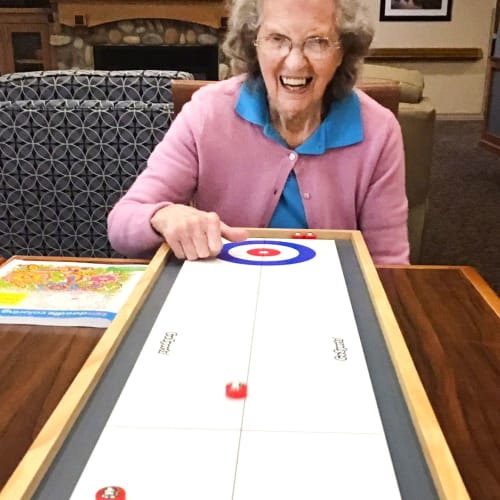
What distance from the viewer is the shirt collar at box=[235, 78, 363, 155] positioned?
4.20 ft

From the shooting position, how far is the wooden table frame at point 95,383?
496 mm

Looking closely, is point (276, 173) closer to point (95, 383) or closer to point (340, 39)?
point (340, 39)

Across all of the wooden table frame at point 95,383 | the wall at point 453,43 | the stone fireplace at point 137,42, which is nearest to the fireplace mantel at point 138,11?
the stone fireplace at point 137,42

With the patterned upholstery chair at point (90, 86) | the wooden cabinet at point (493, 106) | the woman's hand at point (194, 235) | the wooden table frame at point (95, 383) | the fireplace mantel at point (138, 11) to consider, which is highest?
the fireplace mantel at point (138, 11)

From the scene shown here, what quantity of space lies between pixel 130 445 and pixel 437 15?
241 inches

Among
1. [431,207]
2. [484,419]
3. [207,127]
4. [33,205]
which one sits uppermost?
[207,127]

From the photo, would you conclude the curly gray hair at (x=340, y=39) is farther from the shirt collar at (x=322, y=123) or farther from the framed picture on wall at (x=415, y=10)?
the framed picture on wall at (x=415, y=10)

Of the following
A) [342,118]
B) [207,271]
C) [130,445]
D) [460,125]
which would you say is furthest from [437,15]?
[130,445]

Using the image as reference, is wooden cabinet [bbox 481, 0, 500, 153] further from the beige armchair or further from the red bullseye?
the red bullseye

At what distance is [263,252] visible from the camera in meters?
1.00

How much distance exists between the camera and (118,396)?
614mm

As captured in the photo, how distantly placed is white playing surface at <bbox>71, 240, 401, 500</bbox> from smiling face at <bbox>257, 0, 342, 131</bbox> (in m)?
0.54

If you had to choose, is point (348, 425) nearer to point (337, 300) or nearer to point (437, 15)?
point (337, 300)

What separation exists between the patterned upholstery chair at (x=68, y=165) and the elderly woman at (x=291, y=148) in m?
0.79
